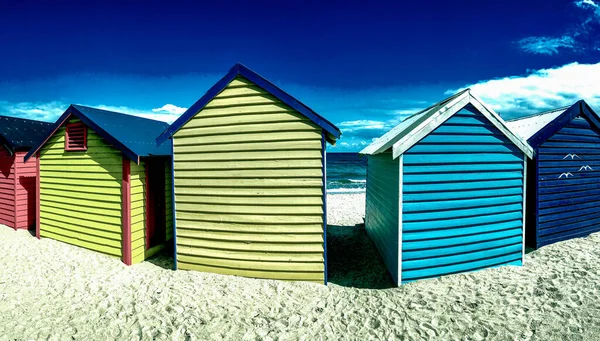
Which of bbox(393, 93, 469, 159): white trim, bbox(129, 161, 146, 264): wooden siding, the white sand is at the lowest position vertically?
the white sand

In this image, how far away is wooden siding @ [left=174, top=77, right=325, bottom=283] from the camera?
636 cm

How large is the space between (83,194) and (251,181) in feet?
19.6

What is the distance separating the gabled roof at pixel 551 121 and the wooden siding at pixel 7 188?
1791 centimetres

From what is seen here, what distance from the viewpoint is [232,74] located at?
663 centimetres

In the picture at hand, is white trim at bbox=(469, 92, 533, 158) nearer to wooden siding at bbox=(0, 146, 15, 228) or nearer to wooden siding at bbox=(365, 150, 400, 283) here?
wooden siding at bbox=(365, 150, 400, 283)

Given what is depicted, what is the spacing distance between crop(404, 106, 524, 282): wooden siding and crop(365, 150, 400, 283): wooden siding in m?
0.25

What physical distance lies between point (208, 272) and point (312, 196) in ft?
10.9

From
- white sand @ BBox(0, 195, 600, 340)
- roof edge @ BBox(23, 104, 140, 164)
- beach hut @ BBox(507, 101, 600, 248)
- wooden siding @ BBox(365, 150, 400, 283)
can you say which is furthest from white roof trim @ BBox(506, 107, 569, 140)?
roof edge @ BBox(23, 104, 140, 164)

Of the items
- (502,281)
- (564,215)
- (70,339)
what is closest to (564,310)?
(502,281)

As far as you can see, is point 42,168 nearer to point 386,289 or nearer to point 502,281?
point 386,289

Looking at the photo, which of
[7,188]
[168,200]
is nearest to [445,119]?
[168,200]

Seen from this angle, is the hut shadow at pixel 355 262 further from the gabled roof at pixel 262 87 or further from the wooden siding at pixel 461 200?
the gabled roof at pixel 262 87

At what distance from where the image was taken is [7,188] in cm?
1158

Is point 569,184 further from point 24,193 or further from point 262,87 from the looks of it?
point 24,193
